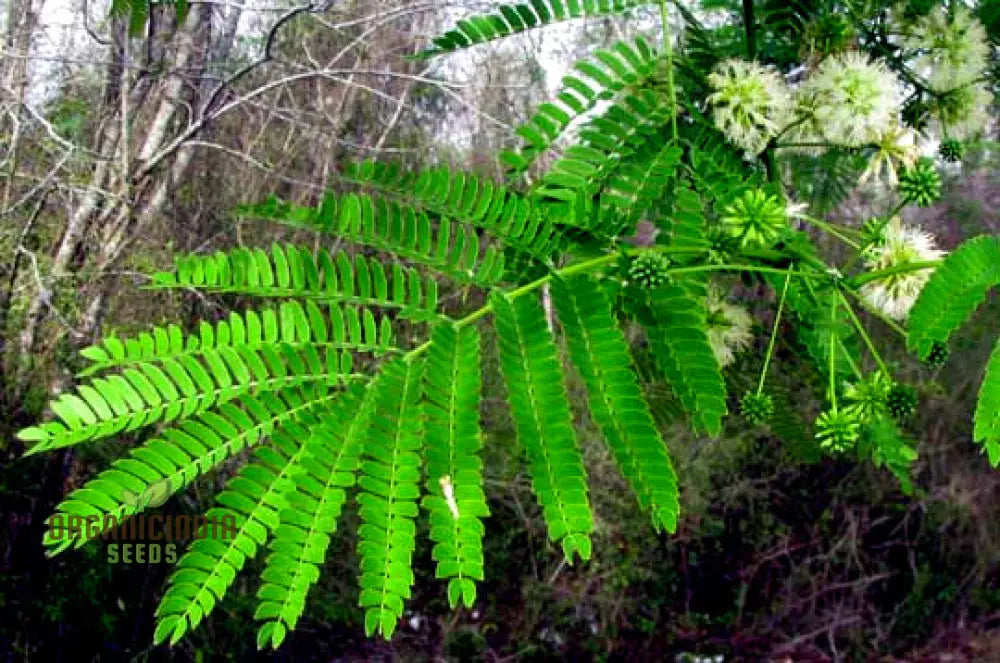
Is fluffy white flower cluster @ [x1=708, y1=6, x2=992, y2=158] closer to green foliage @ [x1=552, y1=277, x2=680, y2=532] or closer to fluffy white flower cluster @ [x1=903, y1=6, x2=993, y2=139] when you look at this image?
fluffy white flower cluster @ [x1=903, y1=6, x2=993, y2=139]

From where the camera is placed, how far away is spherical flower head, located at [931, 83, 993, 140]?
3.22 feet

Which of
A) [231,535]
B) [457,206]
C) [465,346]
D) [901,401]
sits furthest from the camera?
[901,401]

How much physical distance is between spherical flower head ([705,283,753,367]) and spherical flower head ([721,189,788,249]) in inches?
6.8

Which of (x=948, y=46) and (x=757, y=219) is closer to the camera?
(x=757, y=219)

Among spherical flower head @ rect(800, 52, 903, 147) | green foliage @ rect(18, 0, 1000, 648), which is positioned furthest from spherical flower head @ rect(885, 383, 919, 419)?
spherical flower head @ rect(800, 52, 903, 147)

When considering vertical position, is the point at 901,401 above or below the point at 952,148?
below

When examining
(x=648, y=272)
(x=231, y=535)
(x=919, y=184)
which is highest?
(x=919, y=184)

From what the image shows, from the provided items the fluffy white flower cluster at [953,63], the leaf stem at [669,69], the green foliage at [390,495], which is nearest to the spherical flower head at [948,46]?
the fluffy white flower cluster at [953,63]

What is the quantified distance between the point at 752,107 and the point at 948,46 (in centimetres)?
27

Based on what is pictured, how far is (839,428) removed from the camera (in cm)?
85

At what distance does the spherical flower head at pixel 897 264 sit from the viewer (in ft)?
2.70

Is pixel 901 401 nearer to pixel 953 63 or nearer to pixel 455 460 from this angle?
pixel 953 63

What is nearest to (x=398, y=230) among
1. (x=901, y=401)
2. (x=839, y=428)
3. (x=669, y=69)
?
(x=669, y=69)

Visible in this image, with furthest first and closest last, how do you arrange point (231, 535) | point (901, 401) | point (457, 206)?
1. point (901, 401)
2. point (457, 206)
3. point (231, 535)
